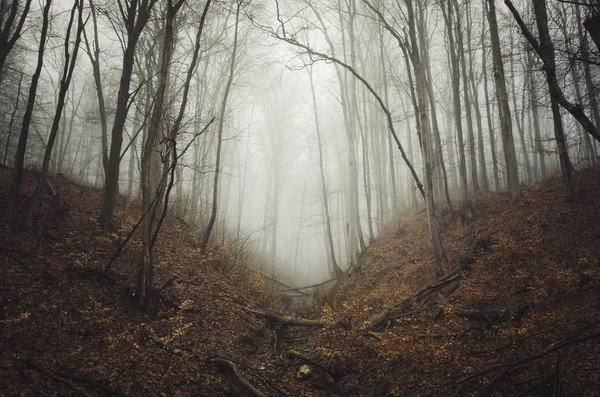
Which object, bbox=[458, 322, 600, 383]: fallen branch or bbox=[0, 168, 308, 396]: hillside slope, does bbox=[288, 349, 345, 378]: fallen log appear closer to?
bbox=[0, 168, 308, 396]: hillside slope

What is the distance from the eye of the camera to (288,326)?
6.97m

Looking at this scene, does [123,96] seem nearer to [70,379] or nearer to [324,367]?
[70,379]

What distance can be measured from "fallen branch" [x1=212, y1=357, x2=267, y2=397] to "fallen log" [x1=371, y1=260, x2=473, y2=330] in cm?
302

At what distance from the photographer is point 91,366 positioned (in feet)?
11.1

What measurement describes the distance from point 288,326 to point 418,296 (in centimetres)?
298

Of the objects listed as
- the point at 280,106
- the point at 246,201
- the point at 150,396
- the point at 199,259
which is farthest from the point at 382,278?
the point at 246,201

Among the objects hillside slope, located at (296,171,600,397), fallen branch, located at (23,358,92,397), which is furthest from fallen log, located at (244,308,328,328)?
fallen branch, located at (23,358,92,397)

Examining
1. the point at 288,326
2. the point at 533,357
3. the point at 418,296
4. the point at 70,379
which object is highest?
the point at 418,296

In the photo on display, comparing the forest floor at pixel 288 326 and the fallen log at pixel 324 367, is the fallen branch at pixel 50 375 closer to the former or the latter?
the forest floor at pixel 288 326

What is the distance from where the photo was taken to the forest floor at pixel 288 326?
10.9 ft

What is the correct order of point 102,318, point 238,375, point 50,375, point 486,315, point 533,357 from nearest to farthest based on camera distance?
point 50,375 < point 533,357 < point 238,375 < point 102,318 < point 486,315

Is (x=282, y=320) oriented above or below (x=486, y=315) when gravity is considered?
below

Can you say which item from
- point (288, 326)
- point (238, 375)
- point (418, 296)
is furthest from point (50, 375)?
point (418, 296)

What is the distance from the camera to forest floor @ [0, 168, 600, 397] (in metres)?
3.32
